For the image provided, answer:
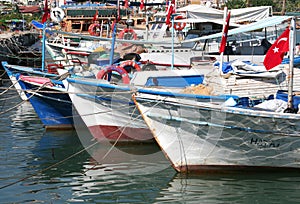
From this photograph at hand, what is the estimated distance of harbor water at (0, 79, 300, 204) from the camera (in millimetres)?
10188

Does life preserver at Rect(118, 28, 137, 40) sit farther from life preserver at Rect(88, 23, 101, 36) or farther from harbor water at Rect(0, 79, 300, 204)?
harbor water at Rect(0, 79, 300, 204)

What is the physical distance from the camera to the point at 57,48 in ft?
94.2

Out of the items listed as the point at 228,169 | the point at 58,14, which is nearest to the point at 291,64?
the point at 228,169

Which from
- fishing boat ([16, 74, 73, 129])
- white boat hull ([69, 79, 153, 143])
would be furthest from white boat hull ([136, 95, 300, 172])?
fishing boat ([16, 74, 73, 129])

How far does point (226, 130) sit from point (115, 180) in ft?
8.27

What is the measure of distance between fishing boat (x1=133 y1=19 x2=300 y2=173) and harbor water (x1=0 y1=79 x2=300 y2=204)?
0.36 meters

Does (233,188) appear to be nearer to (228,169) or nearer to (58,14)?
(228,169)

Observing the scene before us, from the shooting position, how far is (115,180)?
1123 centimetres

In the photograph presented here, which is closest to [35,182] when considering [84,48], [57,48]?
[84,48]

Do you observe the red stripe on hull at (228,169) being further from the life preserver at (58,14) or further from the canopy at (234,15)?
the life preserver at (58,14)

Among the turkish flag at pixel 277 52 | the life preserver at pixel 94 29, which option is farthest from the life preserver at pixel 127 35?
the turkish flag at pixel 277 52

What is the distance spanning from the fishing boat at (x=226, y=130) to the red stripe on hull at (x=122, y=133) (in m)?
2.62

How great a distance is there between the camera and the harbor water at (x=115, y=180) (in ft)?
33.4

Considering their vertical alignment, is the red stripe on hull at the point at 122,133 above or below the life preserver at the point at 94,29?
below
